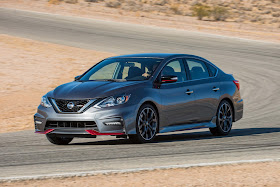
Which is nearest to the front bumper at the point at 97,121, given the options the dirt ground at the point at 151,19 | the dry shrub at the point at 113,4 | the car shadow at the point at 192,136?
the car shadow at the point at 192,136

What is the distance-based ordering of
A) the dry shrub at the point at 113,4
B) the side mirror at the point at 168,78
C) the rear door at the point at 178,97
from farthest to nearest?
the dry shrub at the point at 113,4
the rear door at the point at 178,97
the side mirror at the point at 168,78

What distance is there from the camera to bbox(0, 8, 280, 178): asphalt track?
28.8 ft

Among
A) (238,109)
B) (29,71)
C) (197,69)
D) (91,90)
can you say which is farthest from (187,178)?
(29,71)

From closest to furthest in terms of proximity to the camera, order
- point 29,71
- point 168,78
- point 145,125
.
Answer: point 145,125 < point 168,78 < point 29,71

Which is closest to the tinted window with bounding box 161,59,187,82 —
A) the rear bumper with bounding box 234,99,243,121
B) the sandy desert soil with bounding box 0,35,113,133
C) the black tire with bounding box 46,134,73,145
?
the rear bumper with bounding box 234,99,243,121

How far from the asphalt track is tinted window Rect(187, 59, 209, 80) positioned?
4.03 ft

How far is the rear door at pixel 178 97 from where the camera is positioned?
10891mm

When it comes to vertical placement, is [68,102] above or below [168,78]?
below

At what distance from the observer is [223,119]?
40.7 feet

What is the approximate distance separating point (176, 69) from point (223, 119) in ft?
5.60

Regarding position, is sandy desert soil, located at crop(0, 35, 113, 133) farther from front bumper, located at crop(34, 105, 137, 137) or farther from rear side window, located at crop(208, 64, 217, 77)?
rear side window, located at crop(208, 64, 217, 77)

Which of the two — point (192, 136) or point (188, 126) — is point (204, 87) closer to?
point (188, 126)

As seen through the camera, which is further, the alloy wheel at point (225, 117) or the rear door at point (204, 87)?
the alloy wheel at point (225, 117)

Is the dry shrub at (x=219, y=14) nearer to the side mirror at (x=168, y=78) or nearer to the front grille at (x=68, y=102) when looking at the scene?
the side mirror at (x=168, y=78)
